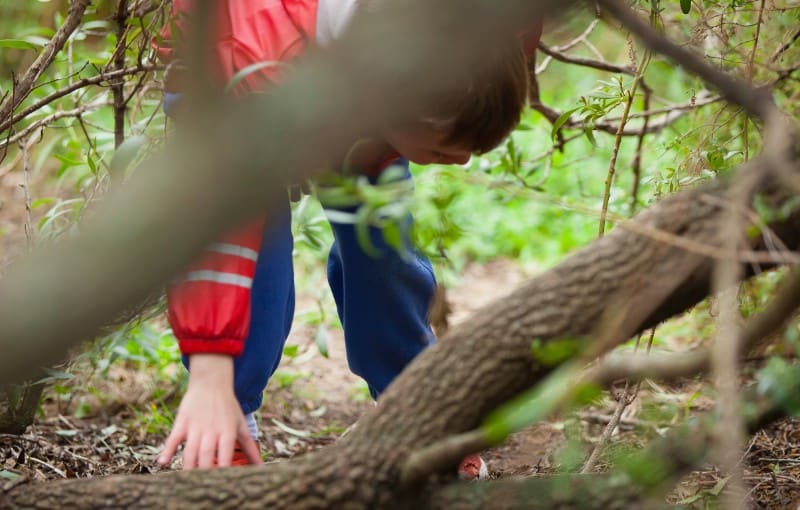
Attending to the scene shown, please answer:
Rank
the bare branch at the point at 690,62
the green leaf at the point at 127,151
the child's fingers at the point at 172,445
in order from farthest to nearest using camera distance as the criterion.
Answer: the green leaf at the point at 127,151 → the child's fingers at the point at 172,445 → the bare branch at the point at 690,62

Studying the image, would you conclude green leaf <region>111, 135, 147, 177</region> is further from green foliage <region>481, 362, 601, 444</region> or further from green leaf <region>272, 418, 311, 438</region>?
green leaf <region>272, 418, 311, 438</region>

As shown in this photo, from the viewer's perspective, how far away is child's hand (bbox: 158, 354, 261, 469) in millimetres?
1371

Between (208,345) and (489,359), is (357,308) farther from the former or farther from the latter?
(489,359)

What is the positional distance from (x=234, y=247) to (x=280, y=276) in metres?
0.44

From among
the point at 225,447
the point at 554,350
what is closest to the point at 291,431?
the point at 225,447

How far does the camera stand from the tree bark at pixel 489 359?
118 centimetres

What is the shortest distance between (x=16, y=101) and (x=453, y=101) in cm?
99

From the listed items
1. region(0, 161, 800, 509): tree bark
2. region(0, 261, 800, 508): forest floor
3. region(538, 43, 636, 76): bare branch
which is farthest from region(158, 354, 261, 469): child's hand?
region(538, 43, 636, 76): bare branch

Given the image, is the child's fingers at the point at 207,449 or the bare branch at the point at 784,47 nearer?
the child's fingers at the point at 207,449

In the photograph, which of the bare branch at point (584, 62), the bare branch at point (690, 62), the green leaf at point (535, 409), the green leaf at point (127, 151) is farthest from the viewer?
the bare branch at point (584, 62)

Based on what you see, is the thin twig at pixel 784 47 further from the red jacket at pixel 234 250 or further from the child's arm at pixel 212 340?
the child's arm at pixel 212 340

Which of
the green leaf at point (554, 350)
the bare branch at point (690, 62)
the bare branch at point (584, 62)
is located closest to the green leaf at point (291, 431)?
the bare branch at point (584, 62)

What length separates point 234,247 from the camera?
1.45 m

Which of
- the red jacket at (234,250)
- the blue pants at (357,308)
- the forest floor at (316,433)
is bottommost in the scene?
the forest floor at (316,433)
